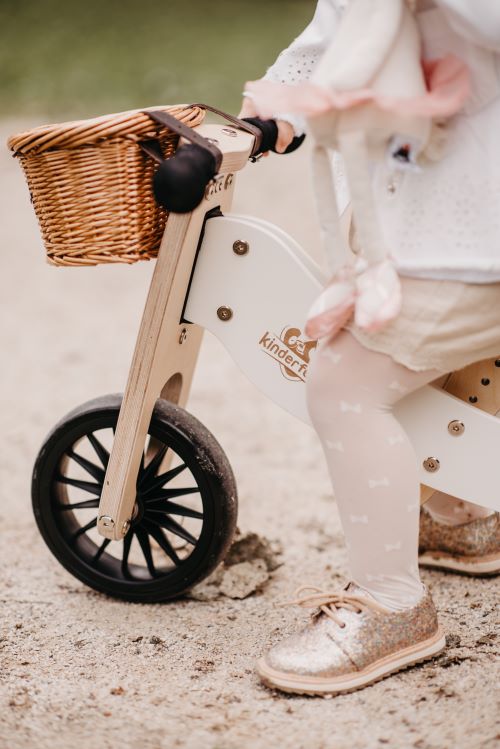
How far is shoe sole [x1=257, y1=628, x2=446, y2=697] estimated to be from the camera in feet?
4.70

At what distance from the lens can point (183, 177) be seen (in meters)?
1.33

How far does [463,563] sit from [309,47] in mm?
1029

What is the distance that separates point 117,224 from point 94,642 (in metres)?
0.74

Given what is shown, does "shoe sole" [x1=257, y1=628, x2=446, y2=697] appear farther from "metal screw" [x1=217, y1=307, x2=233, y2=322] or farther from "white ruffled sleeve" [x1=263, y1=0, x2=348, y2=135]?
"white ruffled sleeve" [x1=263, y1=0, x2=348, y2=135]

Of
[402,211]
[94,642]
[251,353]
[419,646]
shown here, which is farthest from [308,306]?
[94,642]

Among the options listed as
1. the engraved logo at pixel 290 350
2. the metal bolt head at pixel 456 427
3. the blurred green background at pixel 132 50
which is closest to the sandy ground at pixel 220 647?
the metal bolt head at pixel 456 427

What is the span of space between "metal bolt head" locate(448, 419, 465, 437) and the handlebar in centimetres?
53

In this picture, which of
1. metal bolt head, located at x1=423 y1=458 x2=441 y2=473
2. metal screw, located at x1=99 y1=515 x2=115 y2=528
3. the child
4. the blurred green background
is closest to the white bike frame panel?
metal bolt head, located at x1=423 y1=458 x2=441 y2=473

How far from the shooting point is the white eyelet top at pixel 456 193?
48.2 inches

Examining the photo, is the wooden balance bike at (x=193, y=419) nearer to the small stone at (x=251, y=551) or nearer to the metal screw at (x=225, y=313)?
the metal screw at (x=225, y=313)

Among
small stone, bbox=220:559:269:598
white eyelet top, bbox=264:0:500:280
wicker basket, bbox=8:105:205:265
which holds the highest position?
white eyelet top, bbox=264:0:500:280

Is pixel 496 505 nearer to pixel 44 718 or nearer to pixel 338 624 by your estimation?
pixel 338 624

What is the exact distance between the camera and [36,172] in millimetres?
1467

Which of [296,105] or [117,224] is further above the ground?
[296,105]
